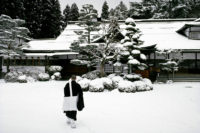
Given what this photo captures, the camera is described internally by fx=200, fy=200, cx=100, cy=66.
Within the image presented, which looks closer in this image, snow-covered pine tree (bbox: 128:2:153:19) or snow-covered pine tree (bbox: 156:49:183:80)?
snow-covered pine tree (bbox: 156:49:183:80)

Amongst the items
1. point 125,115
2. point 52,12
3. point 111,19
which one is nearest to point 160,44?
point 111,19

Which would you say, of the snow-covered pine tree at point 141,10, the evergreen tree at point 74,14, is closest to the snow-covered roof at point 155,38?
the snow-covered pine tree at point 141,10

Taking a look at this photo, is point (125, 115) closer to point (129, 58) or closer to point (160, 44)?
point (129, 58)

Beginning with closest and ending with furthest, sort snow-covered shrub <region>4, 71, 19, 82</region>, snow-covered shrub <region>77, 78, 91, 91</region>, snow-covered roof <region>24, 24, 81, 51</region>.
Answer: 1. snow-covered shrub <region>77, 78, 91, 91</region>
2. snow-covered shrub <region>4, 71, 19, 82</region>
3. snow-covered roof <region>24, 24, 81, 51</region>

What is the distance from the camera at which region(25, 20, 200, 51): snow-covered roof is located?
21.2 m

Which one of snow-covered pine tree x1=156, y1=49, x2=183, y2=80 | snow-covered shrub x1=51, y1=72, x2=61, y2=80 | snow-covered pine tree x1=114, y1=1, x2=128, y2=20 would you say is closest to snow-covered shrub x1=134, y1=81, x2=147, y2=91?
snow-covered pine tree x1=156, y1=49, x2=183, y2=80

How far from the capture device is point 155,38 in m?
23.2

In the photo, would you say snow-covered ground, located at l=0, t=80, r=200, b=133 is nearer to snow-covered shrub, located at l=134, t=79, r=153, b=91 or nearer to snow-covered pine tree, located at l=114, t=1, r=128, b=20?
snow-covered shrub, located at l=134, t=79, r=153, b=91

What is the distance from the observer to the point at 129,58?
1506cm

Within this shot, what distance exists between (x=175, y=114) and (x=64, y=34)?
20789mm

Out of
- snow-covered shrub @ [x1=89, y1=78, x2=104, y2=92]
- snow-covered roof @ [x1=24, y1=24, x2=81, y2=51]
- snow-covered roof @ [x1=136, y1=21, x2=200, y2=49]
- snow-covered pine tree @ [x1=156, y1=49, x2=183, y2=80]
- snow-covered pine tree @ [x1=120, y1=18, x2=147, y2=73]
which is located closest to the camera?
snow-covered shrub @ [x1=89, y1=78, x2=104, y2=92]

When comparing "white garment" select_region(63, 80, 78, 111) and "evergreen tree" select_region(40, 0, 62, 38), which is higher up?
"evergreen tree" select_region(40, 0, 62, 38)

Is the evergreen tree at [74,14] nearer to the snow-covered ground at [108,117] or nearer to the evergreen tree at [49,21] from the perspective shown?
the evergreen tree at [49,21]

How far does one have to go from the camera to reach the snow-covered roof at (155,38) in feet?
69.7
